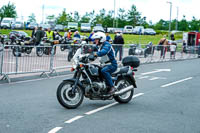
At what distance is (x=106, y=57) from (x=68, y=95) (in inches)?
53.3

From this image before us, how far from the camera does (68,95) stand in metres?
8.64

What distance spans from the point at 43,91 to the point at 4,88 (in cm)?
125

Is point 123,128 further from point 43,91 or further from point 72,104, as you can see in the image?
point 43,91

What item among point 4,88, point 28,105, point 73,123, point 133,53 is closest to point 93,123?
point 73,123

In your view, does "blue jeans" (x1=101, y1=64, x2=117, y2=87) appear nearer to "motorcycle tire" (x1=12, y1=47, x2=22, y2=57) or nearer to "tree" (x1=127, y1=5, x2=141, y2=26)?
"motorcycle tire" (x1=12, y1=47, x2=22, y2=57)

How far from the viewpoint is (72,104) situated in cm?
873

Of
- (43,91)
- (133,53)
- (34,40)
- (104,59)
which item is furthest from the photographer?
(34,40)

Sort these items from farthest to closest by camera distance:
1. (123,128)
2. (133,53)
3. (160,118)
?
(133,53) → (160,118) → (123,128)

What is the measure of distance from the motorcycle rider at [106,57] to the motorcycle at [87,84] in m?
0.11

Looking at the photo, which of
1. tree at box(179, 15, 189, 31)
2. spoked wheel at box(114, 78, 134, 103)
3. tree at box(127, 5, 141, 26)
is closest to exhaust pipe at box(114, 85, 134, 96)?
spoked wheel at box(114, 78, 134, 103)

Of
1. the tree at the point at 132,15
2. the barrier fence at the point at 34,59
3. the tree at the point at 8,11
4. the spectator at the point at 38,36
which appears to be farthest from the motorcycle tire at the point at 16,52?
the tree at the point at 132,15

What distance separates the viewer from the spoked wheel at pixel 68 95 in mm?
8498

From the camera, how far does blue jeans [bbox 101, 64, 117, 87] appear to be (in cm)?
906

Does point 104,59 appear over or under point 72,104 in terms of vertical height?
over
